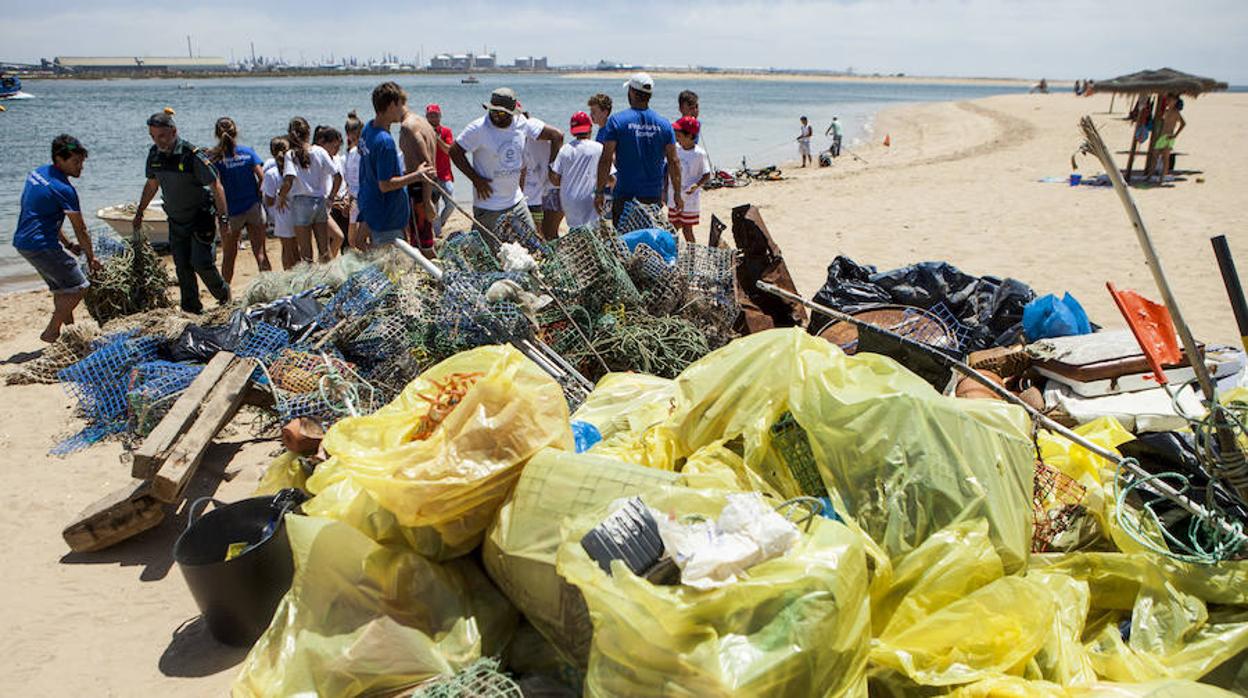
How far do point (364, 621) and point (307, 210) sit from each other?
5476mm

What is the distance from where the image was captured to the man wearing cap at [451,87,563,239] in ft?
18.6

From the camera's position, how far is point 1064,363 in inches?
149

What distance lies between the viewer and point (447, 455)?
2.35m

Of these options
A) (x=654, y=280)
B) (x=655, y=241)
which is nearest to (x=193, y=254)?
(x=655, y=241)

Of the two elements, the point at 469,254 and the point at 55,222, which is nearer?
the point at 469,254

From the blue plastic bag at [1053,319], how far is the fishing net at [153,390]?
470cm

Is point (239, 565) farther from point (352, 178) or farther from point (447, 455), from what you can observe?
point (352, 178)

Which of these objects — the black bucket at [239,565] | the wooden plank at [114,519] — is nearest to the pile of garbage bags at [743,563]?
the black bucket at [239,565]

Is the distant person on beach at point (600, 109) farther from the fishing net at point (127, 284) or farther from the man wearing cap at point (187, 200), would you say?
the fishing net at point (127, 284)

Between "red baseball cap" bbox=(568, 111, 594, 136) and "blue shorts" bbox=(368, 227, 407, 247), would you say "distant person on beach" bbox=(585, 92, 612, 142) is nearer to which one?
"red baseball cap" bbox=(568, 111, 594, 136)

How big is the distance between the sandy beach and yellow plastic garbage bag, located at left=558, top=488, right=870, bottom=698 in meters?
1.63

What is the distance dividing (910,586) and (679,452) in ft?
2.97

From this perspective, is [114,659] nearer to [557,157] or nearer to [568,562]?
[568,562]

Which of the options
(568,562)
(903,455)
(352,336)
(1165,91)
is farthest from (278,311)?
(1165,91)
